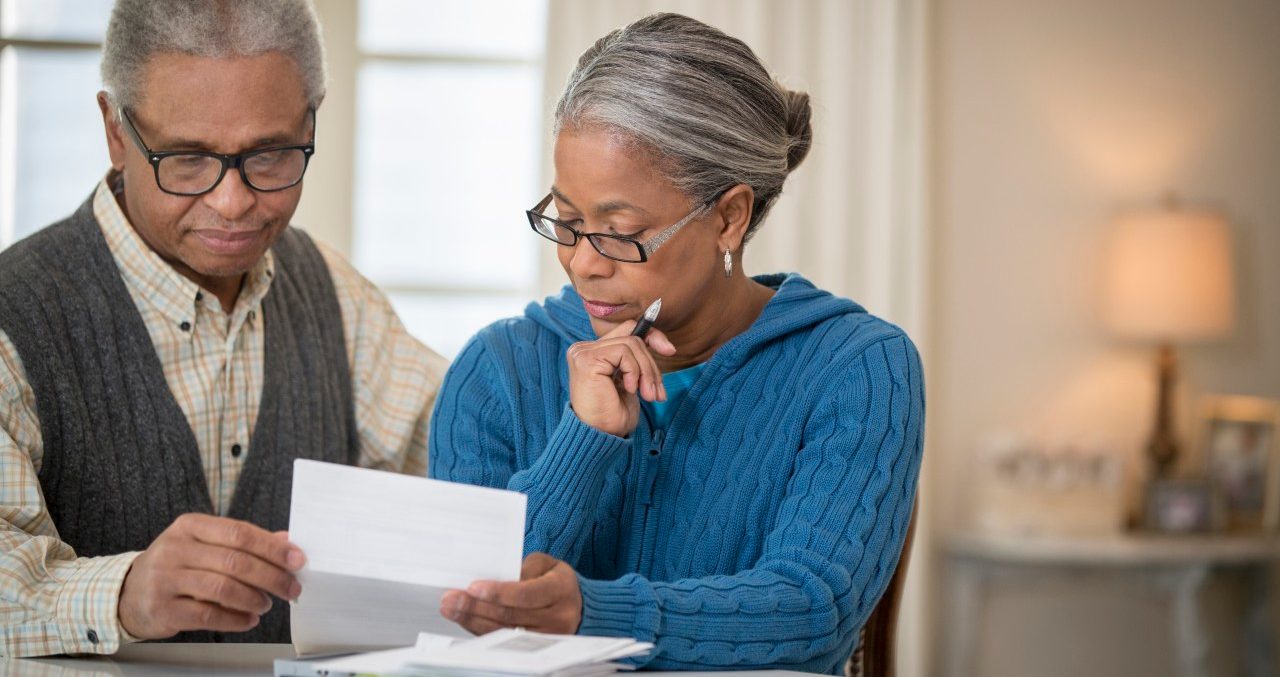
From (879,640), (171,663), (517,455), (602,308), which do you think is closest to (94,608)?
(171,663)

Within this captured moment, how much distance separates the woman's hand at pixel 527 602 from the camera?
3.95 feet

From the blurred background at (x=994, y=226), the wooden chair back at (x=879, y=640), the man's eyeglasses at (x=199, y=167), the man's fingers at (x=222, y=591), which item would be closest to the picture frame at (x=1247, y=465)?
the blurred background at (x=994, y=226)

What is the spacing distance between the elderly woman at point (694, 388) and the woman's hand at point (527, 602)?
0.11 meters

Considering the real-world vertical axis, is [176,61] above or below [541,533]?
above

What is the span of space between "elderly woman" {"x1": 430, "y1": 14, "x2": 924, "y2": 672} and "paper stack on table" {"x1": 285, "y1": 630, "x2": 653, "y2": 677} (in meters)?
0.19

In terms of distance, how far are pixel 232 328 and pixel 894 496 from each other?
97 cm

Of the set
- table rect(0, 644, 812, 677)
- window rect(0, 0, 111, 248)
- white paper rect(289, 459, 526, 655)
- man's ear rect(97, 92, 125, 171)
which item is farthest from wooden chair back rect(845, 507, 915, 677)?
window rect(0, 0, 111, 248)

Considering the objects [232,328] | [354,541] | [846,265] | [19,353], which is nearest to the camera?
[354,541]

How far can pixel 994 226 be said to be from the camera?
13.6 feet

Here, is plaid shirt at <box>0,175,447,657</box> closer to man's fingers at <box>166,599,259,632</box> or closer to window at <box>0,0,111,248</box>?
man's fingers at <box>166,599,259,632</box>

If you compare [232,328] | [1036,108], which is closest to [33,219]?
[232,328]

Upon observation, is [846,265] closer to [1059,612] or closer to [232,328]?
[1059,612]

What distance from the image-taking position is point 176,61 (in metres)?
1.73

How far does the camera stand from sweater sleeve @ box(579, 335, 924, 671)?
1.32m
